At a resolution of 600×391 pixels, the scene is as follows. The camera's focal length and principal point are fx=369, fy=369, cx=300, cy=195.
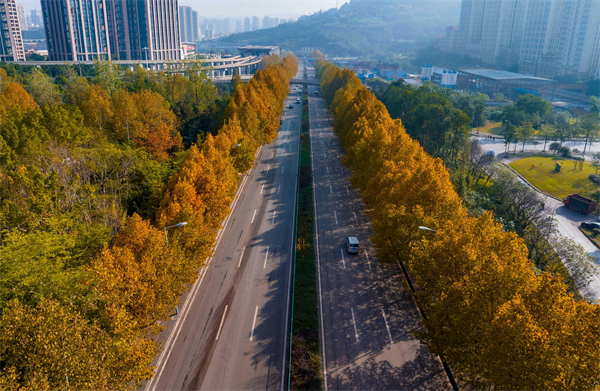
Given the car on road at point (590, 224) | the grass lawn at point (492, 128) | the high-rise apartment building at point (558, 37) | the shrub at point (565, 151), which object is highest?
the high-rise apartment building at point (558, 37)

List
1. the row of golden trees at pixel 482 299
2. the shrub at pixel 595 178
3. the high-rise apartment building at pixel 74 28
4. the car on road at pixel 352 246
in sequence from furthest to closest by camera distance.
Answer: the high-rise apartment building at pixel 74 28 < the shrub at pixel 595 178 < the car on road at pixel 352 246 < the row of golden trees at pixel 482 299

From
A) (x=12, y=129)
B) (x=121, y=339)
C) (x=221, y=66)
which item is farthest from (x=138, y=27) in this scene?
(x=121, y=339)

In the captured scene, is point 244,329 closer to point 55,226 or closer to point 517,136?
point 55,226

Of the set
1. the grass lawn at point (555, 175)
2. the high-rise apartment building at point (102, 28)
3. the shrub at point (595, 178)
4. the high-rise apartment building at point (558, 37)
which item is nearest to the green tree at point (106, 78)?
the grass lawn at point (555, 175)

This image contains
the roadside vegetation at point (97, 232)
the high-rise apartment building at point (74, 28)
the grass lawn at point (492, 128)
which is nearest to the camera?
the roadside vegetation at point (97, 232)

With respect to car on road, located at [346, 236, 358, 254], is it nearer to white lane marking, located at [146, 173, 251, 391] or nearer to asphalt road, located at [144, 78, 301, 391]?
asphalt road, located at [144, 78, 301, 391]

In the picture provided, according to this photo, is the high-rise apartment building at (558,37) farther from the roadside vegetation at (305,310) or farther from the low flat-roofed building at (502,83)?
the roadside vegetation at (305,310)

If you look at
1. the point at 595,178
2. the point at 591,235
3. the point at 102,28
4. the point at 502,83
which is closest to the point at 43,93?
the point at 591,235
